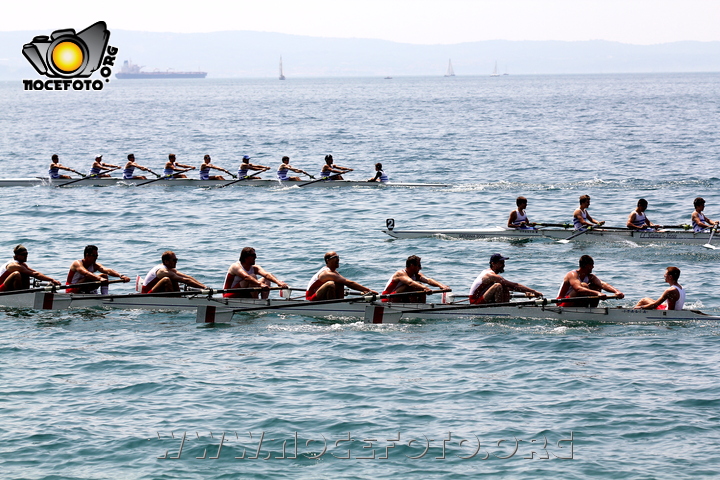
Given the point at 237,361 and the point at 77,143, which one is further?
the point at 77,143

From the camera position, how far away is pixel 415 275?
21.2 metres

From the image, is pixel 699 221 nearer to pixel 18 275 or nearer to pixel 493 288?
pixel 493 288

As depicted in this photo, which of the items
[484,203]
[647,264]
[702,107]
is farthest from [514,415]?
[702,107]

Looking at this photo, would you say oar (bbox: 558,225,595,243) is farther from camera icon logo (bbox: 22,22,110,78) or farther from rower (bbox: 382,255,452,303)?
camera icon logo (bbox: 22,22,110,78)

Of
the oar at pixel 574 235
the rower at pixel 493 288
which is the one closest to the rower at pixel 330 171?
the oar at pixel 574 235

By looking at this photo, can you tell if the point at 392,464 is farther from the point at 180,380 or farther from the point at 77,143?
the point at 77,143

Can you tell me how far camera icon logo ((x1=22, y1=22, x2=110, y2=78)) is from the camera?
36.9 m

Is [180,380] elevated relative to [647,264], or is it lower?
lower

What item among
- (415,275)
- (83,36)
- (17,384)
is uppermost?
(83,36)

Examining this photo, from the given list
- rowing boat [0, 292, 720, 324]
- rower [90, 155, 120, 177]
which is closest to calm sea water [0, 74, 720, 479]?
rowing boat [0, 292, 720, 324]

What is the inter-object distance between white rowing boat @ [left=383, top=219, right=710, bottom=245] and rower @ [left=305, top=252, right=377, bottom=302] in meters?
10.4

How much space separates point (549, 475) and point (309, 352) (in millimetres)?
6895

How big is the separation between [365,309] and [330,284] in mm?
1023

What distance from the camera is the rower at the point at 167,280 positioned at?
21812 millimetres
